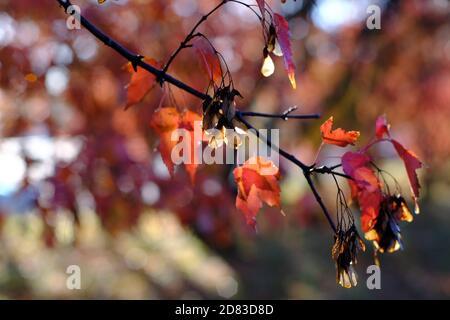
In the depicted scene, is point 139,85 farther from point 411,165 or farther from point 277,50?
point 411,165

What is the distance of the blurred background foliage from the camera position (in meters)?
4.38

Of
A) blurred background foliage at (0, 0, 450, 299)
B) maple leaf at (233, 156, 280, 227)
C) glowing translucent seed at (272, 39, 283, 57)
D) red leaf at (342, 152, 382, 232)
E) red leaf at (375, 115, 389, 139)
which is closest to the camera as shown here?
glowing translucent seed at (272, 39, 283, 57)

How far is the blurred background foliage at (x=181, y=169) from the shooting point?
4.38 metres

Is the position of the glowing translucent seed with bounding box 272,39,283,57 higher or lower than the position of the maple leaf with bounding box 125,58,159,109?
lower

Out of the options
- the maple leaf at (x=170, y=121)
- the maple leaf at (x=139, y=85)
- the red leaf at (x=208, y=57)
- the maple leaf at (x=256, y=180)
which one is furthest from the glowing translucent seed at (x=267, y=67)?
the maple leaf at (x=139, y=85)

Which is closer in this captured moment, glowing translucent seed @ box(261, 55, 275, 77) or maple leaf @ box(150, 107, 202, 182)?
glowing translucent seed @ box(261, 55, 275, 77)

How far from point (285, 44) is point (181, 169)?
3691 millimetres

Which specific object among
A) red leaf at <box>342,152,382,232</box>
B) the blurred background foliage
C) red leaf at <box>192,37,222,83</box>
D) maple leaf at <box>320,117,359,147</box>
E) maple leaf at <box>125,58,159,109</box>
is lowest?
red leaf at <box>342,152,382,232</box>

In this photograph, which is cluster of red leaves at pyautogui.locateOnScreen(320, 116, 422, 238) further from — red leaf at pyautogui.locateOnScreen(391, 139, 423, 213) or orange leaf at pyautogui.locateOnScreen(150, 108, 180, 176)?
orange leaf at pyautogui.locateOnScreen(150, 108, 180, 176)

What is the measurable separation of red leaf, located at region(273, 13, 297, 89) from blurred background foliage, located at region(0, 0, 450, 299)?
1.90 feet

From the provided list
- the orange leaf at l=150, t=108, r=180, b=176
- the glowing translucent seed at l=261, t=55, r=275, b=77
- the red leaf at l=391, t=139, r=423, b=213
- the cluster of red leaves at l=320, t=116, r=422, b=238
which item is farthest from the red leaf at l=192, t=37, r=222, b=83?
the red leaf at l=391, t=139, r=423, b=213

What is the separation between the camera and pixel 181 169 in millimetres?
5367

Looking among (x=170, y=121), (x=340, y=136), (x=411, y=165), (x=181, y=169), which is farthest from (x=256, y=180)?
(x=181, y=169)
